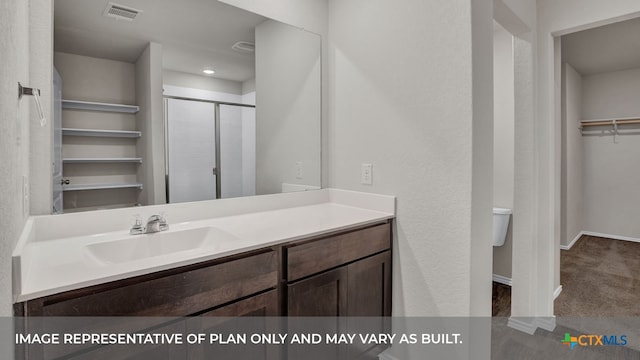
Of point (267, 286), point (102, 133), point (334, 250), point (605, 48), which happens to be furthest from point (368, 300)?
point (605, 48)

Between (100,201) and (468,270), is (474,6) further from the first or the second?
(100,201)

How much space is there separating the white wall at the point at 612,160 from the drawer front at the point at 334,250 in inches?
176

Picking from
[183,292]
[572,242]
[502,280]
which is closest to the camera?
[183,292]

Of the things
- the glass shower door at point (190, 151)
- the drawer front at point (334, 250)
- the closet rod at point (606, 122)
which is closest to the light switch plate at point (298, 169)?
the glass shower door at point (190, 151)

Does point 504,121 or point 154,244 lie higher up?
point 504,121

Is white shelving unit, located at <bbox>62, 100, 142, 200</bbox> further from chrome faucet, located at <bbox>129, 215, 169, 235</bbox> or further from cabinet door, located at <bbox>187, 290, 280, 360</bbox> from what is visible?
cabinet door, located at <bbox>187, 290, 280, 360</bbox>

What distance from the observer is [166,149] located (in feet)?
5.08

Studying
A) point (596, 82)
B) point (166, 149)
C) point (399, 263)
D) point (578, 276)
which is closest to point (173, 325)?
point (166, 149)

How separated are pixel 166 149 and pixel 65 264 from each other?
701 mm

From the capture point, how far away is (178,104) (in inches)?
62.1

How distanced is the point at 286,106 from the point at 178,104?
632 mm

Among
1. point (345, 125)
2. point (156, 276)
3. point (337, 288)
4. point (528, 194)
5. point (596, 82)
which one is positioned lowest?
point (337, 288)

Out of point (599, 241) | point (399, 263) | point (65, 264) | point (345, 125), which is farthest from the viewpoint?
point (599, 241)

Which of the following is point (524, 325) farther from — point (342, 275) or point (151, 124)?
point (151, 124)
